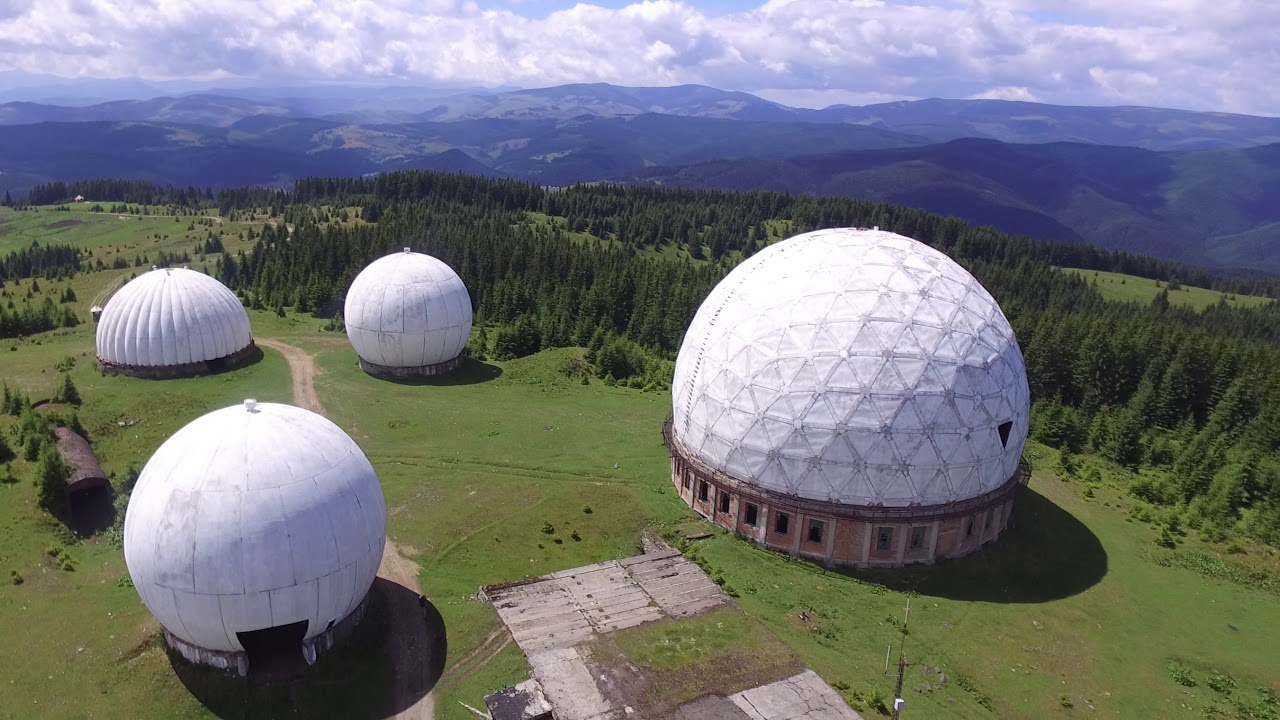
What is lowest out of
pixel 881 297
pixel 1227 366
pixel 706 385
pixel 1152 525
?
pixel 1152 525

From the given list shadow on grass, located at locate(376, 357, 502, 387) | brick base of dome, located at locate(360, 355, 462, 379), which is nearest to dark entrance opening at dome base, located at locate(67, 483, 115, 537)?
shadow on grass, located at locate(376, 357, 502, 387)

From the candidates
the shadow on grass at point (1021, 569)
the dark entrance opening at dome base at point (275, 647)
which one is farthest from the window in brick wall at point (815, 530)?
the dark entrance opening at dome base at point (275, 647)

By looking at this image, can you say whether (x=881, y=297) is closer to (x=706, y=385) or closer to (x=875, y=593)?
(x=706, y=385)

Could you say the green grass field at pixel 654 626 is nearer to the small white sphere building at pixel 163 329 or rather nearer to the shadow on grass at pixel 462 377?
the small white sphere building at pixel 163 329

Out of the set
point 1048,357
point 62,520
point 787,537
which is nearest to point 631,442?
point 787,537

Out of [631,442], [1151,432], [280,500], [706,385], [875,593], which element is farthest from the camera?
[1151,432]

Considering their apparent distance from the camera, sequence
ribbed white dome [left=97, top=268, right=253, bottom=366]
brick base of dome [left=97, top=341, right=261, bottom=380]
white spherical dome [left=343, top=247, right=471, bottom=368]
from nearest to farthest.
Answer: ribbed white dome [left=97, top=268, right=253, bottom=366]
brick base of dome [left=97, top=341, right=261, bottom=380]
white spherical dome [left=343, top=247, right=471, bottom=368]

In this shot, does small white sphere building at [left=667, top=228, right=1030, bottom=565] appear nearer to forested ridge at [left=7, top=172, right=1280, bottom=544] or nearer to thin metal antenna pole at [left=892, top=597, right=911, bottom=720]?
thin metal antenna pole at [left=892, top=597, right=911, bottom=720]
